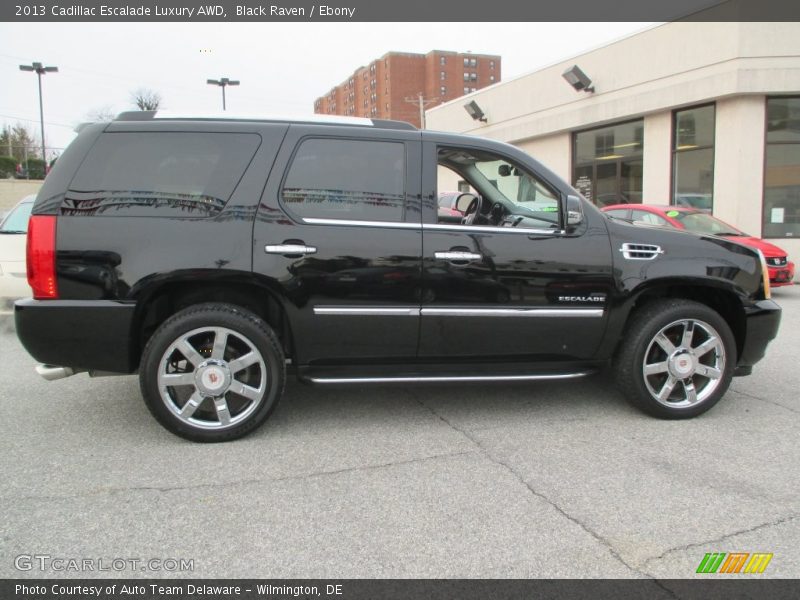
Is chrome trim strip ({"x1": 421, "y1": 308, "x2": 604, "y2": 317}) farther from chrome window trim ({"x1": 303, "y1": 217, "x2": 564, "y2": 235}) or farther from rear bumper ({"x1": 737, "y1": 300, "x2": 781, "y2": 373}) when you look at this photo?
rear bumper ({"x1": 737, "y1": 300, "x2": 781, "y2": 373})

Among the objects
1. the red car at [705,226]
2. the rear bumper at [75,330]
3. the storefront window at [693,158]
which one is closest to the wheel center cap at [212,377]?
the rear bumper at [75,330]

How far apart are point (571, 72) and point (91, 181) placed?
16.1m

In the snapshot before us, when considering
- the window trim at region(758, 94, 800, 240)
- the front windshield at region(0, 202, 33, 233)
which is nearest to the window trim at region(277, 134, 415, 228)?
the front windshield at region(0, 202, 33, 233)

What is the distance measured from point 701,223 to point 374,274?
8.86 metres

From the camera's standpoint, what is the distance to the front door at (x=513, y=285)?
3.89 metres

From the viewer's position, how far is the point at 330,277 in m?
3.77

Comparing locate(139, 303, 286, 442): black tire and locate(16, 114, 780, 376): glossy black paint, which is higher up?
locate(16, 114, 780, 376): glossy black paint

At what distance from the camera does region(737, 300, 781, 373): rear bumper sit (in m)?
4.29

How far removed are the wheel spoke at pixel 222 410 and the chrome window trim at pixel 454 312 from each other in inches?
30.8

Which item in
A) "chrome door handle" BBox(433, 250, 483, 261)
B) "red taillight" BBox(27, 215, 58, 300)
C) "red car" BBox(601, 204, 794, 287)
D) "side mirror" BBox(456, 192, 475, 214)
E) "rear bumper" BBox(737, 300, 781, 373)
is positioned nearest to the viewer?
"red taillight" BBox(27, 215, 58, 300)

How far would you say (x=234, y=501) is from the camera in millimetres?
3066

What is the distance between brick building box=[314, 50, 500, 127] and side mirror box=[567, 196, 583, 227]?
3899 inches
